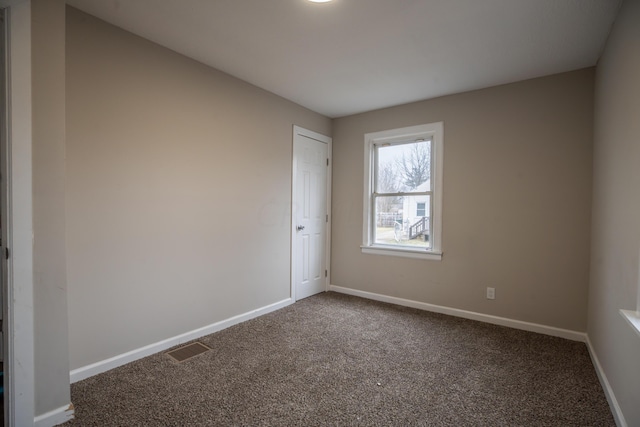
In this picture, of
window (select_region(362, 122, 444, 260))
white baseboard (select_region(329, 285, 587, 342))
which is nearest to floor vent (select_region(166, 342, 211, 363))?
white baseboard (select_region(329, 285, 587, 342))

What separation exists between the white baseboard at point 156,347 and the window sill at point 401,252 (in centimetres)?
147

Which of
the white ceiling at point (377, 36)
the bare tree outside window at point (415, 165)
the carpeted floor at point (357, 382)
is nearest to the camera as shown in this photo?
the carpeted floor at point (357, 382)

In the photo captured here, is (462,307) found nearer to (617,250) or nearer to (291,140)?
(617,250)

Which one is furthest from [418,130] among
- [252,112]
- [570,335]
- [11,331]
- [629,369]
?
[11,331]

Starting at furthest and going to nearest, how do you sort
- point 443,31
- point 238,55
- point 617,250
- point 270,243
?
point 270,243, point 238,55, point 443,31, point 617,250

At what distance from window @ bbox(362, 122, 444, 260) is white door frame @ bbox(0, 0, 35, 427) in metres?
3.37

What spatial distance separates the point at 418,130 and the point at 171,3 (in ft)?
9.20

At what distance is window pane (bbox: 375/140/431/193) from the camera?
3863 mm

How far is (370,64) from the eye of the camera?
2846 mm

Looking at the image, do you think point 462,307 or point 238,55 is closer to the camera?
point 238,55

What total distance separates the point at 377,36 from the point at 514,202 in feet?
7.02

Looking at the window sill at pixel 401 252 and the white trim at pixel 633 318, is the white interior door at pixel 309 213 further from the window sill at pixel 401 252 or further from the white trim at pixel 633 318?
the white trim at pixel 633 318

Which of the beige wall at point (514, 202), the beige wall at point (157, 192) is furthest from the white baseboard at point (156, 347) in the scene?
the beige wall at point (514, 202)

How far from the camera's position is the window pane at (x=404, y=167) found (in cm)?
386
